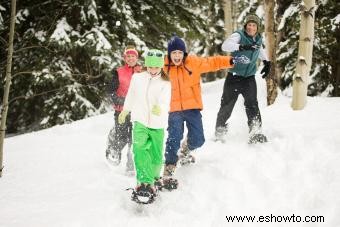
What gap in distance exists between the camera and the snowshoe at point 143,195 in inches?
183

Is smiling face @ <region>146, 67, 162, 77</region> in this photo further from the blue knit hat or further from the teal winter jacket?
the teal winter jacket

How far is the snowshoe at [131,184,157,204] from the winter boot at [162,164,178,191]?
562 mm

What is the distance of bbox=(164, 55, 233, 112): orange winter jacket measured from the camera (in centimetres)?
548

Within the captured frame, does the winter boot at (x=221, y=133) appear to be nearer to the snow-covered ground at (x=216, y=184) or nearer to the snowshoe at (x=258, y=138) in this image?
the snow-covered ground at (x=216, y=184)

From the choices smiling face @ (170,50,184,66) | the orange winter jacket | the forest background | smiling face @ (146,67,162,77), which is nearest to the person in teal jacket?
the orange winter jacket

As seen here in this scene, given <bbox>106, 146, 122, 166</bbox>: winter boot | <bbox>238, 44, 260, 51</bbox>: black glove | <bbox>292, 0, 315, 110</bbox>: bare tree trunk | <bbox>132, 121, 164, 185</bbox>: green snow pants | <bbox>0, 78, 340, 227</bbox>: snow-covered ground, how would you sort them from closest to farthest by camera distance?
1. <bbox>0, 78, 340, 227</bbox>: snow-covered ground
2. <bbox>132, 121, 164, 185</bbox>: green snow pants
3. <bbox>238, 44, 260, 51</bbox>: black glove
4. <bbox>106, 146, 122, 166</bbox>: winter boot
5. <bbox>292, 0, 315, 110</bbox>: bare tree trunk

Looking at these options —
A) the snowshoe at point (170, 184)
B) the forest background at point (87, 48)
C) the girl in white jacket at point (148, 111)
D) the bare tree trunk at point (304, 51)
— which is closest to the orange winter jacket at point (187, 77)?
the girl in white jacket at point (148, 111)

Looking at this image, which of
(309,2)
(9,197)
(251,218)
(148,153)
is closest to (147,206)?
(148,153)

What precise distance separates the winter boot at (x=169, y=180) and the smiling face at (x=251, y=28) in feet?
7.63

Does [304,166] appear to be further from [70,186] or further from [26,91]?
[26,91]

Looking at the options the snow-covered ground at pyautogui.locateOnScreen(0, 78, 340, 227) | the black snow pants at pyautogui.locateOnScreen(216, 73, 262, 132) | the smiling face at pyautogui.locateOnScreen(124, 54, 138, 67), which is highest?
the smiling face at pyautogui.locateOnScreen(124, 54, 138, 67)

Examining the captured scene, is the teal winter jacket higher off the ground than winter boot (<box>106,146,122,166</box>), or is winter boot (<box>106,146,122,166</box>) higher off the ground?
the teal winter jacket

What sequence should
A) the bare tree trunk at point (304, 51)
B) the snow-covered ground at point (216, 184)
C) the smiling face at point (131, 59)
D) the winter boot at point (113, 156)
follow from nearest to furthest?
the snow-covered ground at point (216, 184) → the smiling face at point (131, 59) → the winter boot at point (113, 156) → the bare tree trunk at point (304, 51)

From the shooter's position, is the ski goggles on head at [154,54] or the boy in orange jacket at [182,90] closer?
the ski goggles on head at [154,54]
